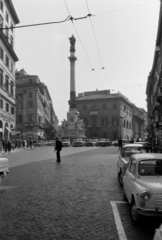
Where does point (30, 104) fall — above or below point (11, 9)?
below

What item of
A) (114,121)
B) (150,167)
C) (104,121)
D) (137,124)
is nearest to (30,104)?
(104,121)

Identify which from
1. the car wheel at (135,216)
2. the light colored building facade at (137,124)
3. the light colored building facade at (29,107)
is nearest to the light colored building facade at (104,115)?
the light colored building facade at (137,124)

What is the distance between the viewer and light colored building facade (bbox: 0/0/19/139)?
35450 millimetres

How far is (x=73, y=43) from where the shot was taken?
205ft

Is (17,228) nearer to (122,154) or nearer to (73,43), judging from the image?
(122,154)

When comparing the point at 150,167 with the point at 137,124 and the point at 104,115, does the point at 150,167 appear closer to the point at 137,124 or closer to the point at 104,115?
the point at 104,115

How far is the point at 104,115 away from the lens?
8819cm

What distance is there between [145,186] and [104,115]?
83.5m

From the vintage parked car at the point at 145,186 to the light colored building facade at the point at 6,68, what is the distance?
3059cm

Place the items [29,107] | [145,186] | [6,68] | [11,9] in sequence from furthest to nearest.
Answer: [29,107], [11,9], [6,68], [145,186]

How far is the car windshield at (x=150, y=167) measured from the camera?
5.76 m

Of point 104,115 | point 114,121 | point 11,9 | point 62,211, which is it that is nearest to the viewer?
point 62,211

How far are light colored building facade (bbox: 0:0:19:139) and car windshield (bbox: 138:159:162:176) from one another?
3064 cm

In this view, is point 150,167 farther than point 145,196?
Yes
